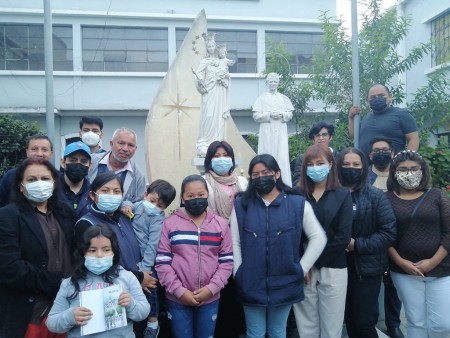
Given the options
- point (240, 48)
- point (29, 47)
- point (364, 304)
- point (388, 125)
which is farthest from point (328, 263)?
point (29, 47)

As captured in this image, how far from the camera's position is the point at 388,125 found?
4.95 metres

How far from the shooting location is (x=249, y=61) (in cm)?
1570

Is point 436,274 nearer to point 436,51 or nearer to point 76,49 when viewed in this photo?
point 436,51

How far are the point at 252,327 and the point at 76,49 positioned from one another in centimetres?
1369

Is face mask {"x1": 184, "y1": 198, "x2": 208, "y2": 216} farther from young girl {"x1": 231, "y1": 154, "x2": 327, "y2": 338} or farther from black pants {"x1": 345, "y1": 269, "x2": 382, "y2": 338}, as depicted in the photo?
black pants {"x1": 345, "y1": 269, "x2": 382, "y2": 338}

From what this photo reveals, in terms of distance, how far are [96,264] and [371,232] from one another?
6.90 ft

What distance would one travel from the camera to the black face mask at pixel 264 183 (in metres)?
3.26

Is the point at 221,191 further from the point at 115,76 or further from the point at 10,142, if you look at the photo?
the point at 115,76

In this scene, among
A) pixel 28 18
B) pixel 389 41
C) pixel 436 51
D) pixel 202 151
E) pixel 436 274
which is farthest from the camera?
pixel 28 18

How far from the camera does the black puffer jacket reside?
3266mm

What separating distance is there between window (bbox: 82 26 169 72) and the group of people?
39.7 feet

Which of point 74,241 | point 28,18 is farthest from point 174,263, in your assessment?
point 28,18

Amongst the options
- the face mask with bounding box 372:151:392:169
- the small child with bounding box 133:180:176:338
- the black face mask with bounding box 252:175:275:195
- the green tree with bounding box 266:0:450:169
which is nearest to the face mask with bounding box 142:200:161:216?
the small child with bounding box 133:180:176:338

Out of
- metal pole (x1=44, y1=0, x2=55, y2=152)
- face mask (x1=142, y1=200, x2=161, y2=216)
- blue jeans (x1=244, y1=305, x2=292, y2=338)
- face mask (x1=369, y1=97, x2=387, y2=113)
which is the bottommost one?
blue jeans (x1=244, y1=305, x2=292, y2=338)
